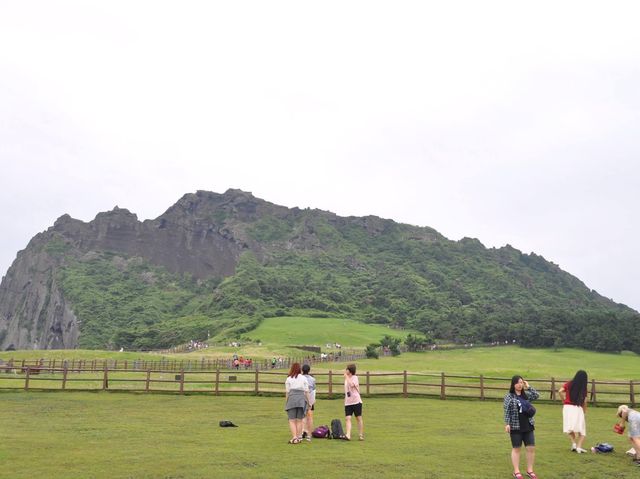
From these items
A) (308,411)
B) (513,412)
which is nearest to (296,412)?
(308,411)

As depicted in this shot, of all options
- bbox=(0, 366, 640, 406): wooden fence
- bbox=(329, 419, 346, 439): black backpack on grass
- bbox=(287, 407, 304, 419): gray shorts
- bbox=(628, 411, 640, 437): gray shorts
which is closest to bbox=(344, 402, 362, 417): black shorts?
bbox=(329, 419, 346, 439): black backpack on grass

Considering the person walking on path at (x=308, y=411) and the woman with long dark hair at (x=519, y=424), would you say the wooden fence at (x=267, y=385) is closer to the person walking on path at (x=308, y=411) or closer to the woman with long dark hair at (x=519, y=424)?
the person walking on path at (x=308, y=411)

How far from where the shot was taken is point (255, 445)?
13.6 m

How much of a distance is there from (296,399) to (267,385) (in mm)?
21219

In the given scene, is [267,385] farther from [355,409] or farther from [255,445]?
[255,445]

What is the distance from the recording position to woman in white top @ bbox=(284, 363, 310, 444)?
45.1ft

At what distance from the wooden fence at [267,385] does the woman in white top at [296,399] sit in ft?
33.4

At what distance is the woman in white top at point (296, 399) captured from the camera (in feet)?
45.1

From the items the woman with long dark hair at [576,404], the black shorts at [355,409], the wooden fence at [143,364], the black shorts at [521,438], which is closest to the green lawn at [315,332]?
the wooden fence at [143,364]

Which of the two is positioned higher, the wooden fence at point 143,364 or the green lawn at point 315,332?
the green lawn at point 315,332

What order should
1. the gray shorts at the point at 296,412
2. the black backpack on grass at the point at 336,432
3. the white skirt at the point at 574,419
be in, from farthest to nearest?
the black backpack on grass at the point at 336,432, the gray shorts at the point at 296,412, the white skirt at the point at 574,419

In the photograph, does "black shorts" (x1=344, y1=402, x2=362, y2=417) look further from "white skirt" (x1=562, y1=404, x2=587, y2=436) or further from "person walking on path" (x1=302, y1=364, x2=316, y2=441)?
"white skirt" (x1=562, y1=404, x2=587, y2=436)

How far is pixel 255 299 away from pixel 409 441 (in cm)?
14702

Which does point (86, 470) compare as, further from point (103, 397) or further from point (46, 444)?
point (103, 397)
